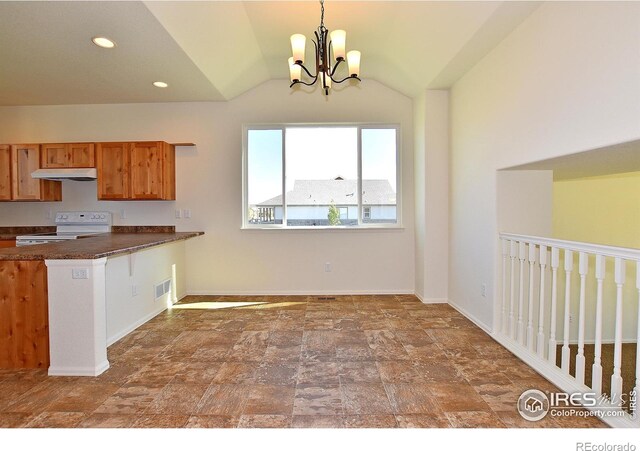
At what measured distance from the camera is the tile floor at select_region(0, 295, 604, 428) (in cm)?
201

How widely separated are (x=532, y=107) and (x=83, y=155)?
501 cm

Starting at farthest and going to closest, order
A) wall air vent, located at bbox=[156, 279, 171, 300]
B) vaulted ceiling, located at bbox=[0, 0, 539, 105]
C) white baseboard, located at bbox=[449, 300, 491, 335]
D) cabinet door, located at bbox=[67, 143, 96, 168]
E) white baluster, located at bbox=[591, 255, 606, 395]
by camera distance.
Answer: cabinet door, located at bbox=[67, 143, 96, 168], wall air vent, located at bbox=[156, 279, 171, 300], white baseboard, located at bbox=[449, 300, 491, 335], vaulted ceiling, located at bbox=[0, 0, 539, 105], white baluster, located at bbox=[591, 255, 606, 395]

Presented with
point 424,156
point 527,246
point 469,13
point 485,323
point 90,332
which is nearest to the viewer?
point 90,332

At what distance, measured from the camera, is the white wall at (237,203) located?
481 centimetres

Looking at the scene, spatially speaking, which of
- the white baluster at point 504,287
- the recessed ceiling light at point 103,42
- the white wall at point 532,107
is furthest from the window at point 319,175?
the recessed ceiling light at point 103,42

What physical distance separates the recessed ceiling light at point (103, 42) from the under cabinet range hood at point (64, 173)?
5.88ft

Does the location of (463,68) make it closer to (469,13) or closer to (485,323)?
(469,13)

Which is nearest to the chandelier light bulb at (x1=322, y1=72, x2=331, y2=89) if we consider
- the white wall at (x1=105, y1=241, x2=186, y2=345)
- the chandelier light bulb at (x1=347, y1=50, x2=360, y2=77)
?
the chandelier light bulb at (x1=347, y1=50, x2=360, y2=77)

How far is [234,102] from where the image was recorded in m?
4.86

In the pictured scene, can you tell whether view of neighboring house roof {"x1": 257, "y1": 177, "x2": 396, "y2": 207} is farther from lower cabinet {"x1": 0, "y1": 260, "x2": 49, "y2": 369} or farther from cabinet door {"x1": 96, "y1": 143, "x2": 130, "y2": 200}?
lower cabinet {"x1": 0, "y1": 260, "x2": 49, "y2": 369}

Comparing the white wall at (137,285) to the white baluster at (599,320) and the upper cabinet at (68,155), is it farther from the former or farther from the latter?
the white baluster at (599,320)

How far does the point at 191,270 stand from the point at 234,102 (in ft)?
8.02

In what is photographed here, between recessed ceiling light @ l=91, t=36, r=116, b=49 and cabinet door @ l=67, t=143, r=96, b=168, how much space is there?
5.61ft
